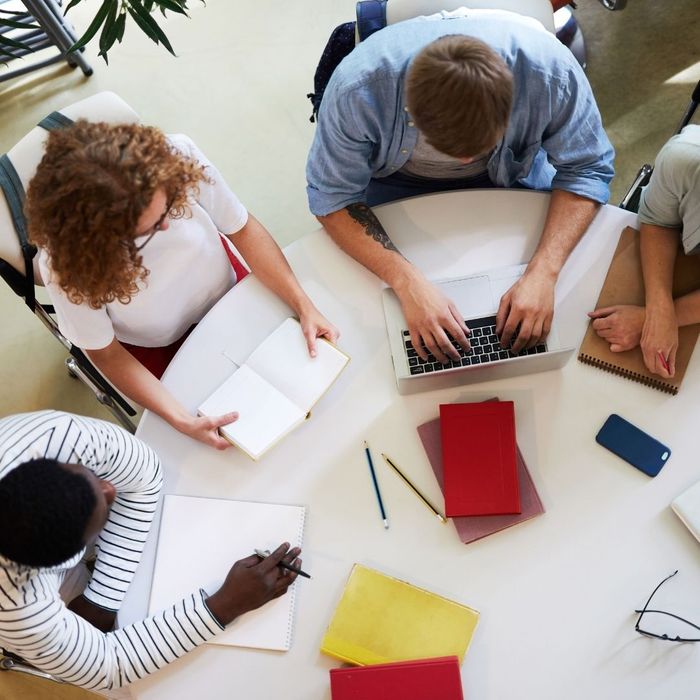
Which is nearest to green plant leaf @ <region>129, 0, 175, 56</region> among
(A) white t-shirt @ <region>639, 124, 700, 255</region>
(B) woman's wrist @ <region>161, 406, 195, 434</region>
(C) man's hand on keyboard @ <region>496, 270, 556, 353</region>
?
(B) woman's wrist @ <region>161, 406, 195, 434</region>

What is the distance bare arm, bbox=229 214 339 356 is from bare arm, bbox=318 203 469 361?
13 cm

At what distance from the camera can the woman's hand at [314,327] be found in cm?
125

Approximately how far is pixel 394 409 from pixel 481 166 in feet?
1.97

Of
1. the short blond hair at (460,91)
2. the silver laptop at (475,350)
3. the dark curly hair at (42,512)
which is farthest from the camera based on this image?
the silver laptop at (475,350)

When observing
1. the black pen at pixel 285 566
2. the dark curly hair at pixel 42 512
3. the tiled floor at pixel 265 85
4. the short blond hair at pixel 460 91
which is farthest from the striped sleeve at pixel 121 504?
the tiled floor at pixel 265 85

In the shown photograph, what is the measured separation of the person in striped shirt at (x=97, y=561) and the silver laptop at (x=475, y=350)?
0.39 metres

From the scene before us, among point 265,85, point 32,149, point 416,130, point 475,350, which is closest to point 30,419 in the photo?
point 32,149

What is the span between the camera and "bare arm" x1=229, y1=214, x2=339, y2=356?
49.6 inches

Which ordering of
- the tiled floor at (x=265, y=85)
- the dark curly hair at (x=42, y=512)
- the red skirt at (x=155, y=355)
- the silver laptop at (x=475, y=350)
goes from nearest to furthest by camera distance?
the dark curly hair at (x=42, y=512), the silver laptop at (x=475, y=350), the red skirt at (x=155, y=355), the tiled floor at (x=265, y=85)

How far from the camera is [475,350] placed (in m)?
1.20

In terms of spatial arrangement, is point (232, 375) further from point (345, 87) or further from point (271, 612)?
point (345, 87)

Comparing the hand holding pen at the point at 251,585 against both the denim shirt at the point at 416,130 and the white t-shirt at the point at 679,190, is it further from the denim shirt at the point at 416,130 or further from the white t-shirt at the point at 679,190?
the white t-shirt at the point at 679,190

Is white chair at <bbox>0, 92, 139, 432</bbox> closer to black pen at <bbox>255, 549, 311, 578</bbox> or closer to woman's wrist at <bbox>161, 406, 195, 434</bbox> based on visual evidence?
woman's wrist at <bbox>161, 406, 195, 434</bbox>

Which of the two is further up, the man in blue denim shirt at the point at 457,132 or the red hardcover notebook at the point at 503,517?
the man in blue denim shirt at the point at 457,132
